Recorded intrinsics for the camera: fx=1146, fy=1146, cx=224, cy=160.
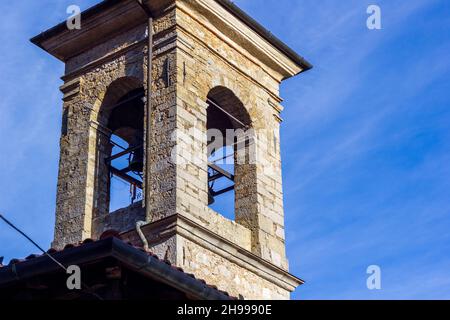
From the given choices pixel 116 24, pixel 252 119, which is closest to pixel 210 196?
pixel 252 119

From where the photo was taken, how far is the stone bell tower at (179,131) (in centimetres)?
1334

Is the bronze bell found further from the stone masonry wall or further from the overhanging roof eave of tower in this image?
the overhanging roof eave of tower

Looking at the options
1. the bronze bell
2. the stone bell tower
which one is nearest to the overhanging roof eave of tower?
the stone bell tower

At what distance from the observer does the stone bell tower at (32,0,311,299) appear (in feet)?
43.8

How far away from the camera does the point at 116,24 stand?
1505 centimetres

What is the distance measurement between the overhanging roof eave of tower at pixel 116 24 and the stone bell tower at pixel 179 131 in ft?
0.05

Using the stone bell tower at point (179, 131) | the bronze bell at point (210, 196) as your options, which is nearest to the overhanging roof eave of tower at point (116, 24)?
the stone bell tower at point (179, 131)

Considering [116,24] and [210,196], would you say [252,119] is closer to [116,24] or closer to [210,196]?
[210,196]

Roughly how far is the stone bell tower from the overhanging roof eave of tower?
0.05 feet

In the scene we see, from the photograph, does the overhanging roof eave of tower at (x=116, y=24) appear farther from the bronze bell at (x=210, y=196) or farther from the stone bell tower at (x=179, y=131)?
the bronze bell at (x=210, y=196)
